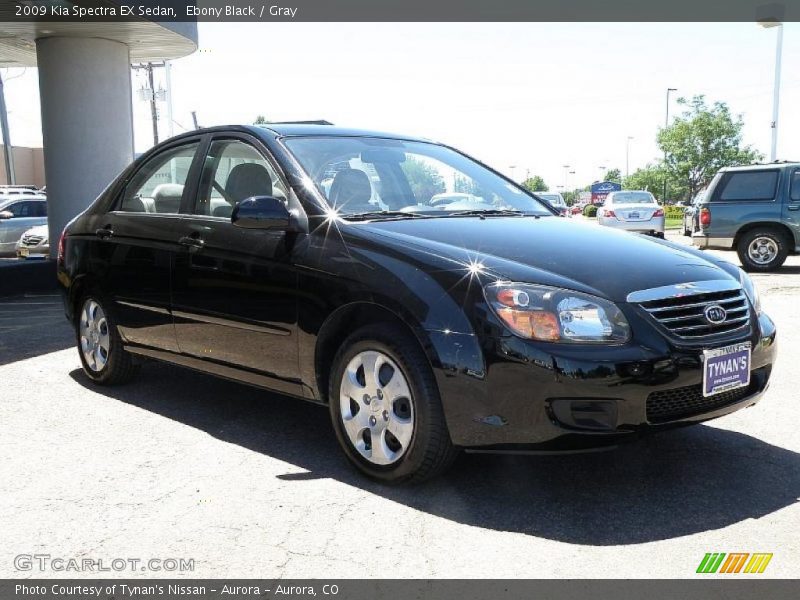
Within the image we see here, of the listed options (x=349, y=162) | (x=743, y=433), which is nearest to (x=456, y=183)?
(x=349, y=162)

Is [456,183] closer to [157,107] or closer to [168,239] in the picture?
[168,239]

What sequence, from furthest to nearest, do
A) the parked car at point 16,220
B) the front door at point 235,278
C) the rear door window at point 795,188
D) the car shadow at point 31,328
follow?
the parked car at point 16,220
the rear door window at point 795,188
the car shadow at point 31,328
the front door at point 235,278

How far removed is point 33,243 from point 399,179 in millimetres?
14038

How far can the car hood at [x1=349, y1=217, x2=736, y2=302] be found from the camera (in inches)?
141

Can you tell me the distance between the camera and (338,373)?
157 inches

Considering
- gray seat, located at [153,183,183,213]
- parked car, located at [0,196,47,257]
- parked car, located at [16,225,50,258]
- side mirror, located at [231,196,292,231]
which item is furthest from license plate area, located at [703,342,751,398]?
parked car, located at [0,196,47,257]

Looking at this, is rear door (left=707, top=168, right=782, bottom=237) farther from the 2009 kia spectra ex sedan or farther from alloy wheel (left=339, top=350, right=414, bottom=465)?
alloy wheel (left=339, top=350, right=414, bottom=465)

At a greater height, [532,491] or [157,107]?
[157,107]

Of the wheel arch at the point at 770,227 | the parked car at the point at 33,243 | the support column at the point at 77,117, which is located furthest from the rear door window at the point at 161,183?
the parked car at the point at 33,243

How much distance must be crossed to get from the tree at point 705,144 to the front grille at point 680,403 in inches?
2258

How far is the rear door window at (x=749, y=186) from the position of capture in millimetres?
14297

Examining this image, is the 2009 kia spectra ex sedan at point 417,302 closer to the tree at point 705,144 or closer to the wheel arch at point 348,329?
the wheel arch at point 348,329

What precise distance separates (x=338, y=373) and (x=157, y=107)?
46093mm

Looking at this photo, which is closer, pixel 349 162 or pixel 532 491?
pixel 532 491
